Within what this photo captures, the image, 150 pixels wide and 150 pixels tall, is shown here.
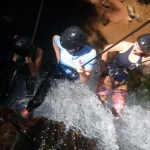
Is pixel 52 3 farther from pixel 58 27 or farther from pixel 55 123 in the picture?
pixel 55 123

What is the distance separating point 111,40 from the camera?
708 centimetres

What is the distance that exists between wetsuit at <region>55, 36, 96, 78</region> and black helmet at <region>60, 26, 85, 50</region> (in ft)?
0.81

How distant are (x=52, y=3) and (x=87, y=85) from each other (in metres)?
2.87

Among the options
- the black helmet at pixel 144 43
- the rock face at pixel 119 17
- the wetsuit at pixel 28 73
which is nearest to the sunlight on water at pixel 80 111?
the wetsuit at pixel 28 73

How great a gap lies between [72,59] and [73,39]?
1.79 feet

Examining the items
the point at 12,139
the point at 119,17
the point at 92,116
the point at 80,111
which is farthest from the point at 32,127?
the point at 119,17

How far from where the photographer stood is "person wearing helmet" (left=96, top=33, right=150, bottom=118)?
462 centimetres

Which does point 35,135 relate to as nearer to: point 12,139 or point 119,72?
point 12,139

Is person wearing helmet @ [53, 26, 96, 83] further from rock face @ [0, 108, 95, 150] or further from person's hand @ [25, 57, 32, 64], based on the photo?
rock face @ [0, 108, 95, 150]

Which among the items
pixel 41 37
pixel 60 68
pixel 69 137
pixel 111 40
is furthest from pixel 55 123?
pixel 111 40

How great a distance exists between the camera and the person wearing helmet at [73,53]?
13.8ft

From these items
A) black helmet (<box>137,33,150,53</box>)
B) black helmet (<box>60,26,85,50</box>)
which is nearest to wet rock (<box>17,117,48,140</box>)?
black helmet (<box>60,26,85,50</box>)

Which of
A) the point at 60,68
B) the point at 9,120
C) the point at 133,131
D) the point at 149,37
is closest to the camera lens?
the point at 9,120

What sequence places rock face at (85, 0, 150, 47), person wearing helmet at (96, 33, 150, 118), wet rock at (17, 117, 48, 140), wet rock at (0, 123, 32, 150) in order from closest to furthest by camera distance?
wet rock at (0, 123, 32, 150) → wet rock at (17, 117, 48, 140) → person wearing helmet at (96, 33, 150, 118) → rock face at (85, 0, 150, 47)
